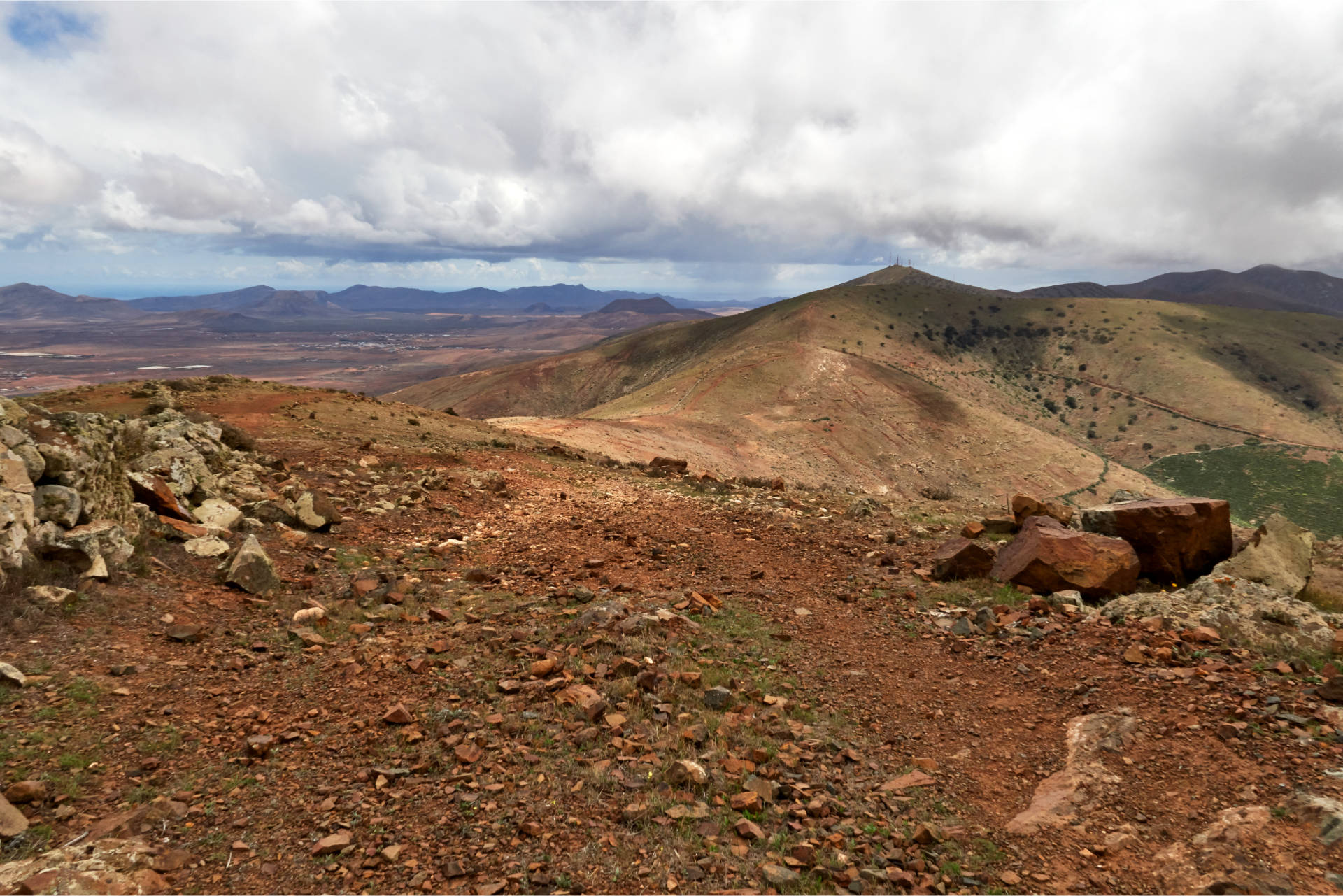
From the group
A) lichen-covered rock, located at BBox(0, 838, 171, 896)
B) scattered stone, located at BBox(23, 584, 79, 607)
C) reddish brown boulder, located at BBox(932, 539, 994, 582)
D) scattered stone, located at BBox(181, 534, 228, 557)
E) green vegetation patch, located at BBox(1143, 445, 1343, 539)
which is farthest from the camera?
green vegetation patch, located at BBox(1143, 445, 1343, 539)

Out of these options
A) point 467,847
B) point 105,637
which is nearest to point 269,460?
point 105,637

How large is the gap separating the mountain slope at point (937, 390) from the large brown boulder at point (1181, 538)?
29.2 m

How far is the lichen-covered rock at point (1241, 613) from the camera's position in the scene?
374 inches

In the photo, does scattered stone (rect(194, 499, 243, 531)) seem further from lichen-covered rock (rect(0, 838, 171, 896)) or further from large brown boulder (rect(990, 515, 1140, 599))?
large brown boulder (rect(990, 515, 1140, 599))

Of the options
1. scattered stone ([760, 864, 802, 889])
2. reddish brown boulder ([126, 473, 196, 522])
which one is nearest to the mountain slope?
reddish brown boulder ([126, 473, 196, 522])

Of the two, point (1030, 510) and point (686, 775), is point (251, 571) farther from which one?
point (1030, 510)

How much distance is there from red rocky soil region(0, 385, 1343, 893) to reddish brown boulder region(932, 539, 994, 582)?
602 millimetres

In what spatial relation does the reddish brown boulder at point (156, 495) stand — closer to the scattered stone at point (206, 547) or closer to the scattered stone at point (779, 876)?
the scattered stone at point (206, 547)

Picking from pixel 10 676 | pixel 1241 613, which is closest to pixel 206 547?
pixel 10 676

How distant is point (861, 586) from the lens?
44.3 ft

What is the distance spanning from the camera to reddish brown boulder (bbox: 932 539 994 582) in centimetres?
1366

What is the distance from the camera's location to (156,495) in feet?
40.4

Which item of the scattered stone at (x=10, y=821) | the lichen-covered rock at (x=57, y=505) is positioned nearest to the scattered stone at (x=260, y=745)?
the scattered stone at (x=10, y=821)

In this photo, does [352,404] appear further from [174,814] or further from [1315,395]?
[1315,395]
